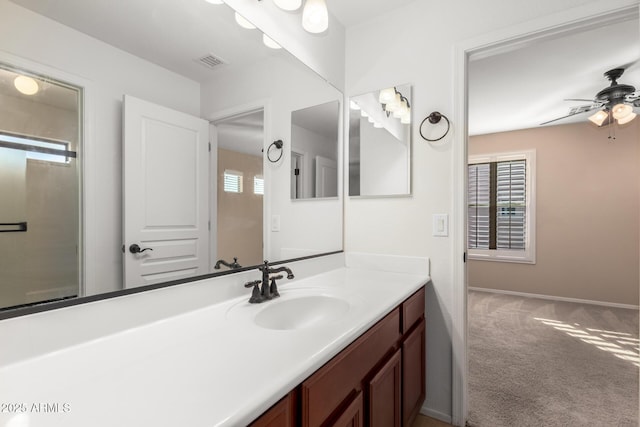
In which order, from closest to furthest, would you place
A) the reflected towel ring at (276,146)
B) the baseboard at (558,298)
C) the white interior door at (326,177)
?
1. the reflected towel ring at (276,146)
2. the white interior door at (326,177)
3. the baseboard at (558,298)

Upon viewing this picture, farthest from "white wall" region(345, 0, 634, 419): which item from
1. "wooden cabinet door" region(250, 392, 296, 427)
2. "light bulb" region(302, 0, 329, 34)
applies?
"wooden cabinet door" region(250, 392, 296, 427)

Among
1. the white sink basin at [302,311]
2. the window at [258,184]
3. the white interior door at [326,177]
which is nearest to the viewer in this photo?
the white sink basin at [302,311]

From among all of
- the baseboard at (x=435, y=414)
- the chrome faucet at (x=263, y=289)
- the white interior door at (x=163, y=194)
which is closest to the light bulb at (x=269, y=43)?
the white interior door at (x=163, y=194)

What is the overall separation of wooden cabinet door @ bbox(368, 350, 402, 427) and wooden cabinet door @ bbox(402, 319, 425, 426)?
8 cm

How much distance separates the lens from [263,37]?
4.80 ft

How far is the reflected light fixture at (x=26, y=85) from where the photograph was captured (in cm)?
70

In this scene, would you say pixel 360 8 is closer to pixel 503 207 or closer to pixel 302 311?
pixel 302 311

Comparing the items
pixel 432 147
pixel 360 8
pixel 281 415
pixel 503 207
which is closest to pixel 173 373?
pixel 281 415

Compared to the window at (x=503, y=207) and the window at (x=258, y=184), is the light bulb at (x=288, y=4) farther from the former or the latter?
the window at (x=503, y=207)

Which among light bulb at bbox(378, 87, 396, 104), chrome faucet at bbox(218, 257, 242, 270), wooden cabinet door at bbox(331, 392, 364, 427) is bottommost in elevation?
wooden cabinet door at bbox(331, 392, 364, 427)

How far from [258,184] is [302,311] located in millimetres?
646

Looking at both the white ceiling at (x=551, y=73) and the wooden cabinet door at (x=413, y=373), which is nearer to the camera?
the wooden cabinet door at (x=413, y=373)

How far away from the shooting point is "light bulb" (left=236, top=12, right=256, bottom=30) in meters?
1.33

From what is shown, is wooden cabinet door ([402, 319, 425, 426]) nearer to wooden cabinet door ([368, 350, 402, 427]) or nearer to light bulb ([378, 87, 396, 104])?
wooden cabinet door ([368, 350, 402, 427])
